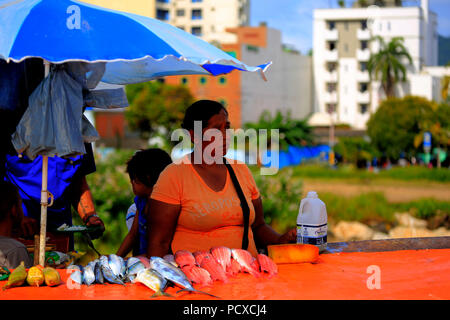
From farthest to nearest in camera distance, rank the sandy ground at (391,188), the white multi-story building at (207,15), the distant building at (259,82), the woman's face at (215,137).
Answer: the white multi-story building at (207,15) → the distant building at (259,82) → the sandy ground at (391,188) → the woman's face at (215,137)

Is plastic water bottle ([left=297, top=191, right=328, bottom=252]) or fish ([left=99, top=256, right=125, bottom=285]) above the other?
plastic water bottle ([left=297, top=191, right=328, bottom=252])

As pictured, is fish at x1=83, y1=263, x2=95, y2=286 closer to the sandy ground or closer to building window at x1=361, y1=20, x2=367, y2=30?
the sandy ground

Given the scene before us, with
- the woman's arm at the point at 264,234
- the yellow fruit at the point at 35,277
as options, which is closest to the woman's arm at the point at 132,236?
the woman's arm at the point at 264,234

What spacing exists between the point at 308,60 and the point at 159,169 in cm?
5017

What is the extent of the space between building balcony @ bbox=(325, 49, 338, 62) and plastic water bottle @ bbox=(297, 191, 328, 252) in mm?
49441

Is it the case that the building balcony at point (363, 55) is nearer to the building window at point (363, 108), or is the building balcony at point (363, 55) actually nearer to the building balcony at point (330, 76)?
the building balcony at point (330, 76)

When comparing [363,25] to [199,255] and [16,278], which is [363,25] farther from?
[16,278]

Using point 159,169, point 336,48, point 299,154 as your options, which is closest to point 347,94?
point 336,48

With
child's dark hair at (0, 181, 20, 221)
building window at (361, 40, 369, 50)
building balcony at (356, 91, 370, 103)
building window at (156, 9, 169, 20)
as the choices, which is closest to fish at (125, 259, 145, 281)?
child's dark hair at (0, 181, 20, 221)

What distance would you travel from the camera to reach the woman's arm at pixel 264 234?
3.30 meters

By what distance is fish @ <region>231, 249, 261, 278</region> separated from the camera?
279 cm

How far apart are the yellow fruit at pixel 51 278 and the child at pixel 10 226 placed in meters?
0.33

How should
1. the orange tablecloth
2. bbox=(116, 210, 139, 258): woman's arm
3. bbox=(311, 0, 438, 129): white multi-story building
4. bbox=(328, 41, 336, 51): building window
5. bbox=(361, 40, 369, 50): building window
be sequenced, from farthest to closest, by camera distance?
bbox=(328, 41, 336, 51): building window < bbox=(361, 40, 369, 50): building window < bbox=(311, 0, 438, 129): white multi-story building < bbox=(116, 210, 139, 258): woman's arm < the orange tablecloth
